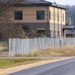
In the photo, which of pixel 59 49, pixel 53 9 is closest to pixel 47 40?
pixel 59 49

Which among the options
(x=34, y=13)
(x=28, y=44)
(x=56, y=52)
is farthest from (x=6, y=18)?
(x=34, y=13)

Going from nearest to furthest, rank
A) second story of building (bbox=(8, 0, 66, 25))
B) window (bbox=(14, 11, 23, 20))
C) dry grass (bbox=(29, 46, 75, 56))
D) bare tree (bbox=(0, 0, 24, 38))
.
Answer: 1. bare tree (bbox=(0, 0, 24, 38))
2. dry grass (bbox=(29, 46, 75, 56))
3. second story of building (bbox=(8, 0, 66, 25))
4. window (bbox=(14, 11, 23, 20))

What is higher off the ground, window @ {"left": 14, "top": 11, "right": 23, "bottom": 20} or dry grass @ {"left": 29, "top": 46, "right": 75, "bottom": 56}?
window @ {"left": 14, "top": 11, "right": 23, "bottom": 20}

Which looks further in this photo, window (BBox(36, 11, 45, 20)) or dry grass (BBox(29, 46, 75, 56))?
window (BBox(36, 11, 45, 20))

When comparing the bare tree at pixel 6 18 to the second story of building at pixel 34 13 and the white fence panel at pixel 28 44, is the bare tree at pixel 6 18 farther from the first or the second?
the second story of building at pixel 34 13

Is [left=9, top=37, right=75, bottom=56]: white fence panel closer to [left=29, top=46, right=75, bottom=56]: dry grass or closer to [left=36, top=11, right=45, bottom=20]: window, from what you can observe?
[left=29, top=46, right=75, bottom=56]: dry grass

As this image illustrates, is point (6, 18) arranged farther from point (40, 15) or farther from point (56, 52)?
point (40, 15)

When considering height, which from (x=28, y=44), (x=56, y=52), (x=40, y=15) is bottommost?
(x=56, y=52)

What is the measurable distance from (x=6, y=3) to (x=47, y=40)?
10406mm

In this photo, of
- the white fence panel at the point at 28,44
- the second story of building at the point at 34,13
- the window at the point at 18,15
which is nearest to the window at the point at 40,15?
the second story of building at the point at 34,13

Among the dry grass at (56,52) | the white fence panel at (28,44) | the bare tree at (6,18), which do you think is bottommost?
the dry grass at (56,52)

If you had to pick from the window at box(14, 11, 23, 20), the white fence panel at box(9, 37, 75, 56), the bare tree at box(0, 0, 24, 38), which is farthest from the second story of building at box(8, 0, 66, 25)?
the bare tree at box(0, 0, 24, 38)

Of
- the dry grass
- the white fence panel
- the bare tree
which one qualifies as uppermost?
the bare tree

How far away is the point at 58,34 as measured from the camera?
8375 cm
